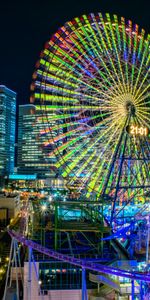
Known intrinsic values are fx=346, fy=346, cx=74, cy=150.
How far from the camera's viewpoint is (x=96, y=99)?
110 ft

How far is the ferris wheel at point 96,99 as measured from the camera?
31.6 metres

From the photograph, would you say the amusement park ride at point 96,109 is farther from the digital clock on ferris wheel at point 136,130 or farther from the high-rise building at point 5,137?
the high-rise building at point 5,137

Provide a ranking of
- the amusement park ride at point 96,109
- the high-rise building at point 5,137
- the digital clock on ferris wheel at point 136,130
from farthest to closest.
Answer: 1. the high-rise building at point 5,137
2. the digital clock on ferris wheel at point 136,130
3. the amusement park ride at point 96,109

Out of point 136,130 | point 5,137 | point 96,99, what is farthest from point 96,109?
point 5,137

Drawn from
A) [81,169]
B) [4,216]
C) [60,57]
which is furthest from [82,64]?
[4,216]

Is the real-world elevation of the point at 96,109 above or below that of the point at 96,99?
below

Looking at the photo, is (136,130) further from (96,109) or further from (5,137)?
(5,137)

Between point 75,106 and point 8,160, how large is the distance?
165m

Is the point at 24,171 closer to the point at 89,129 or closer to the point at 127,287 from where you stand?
the point at 89,129

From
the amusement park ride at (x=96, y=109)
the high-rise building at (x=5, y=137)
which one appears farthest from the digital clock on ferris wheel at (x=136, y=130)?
the high-rise building at (x=5, y=137)

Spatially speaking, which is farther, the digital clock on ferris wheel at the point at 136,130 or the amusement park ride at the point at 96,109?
the digital clock on ferris wheel at the point at 136,130

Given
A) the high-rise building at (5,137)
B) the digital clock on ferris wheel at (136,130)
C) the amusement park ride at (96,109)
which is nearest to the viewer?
the amusement park ride at (96,109)

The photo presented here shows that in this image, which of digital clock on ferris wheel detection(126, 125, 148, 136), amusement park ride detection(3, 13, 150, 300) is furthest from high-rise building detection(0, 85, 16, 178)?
digital clock on ferris wheel detection(126, 125, 148, 136)

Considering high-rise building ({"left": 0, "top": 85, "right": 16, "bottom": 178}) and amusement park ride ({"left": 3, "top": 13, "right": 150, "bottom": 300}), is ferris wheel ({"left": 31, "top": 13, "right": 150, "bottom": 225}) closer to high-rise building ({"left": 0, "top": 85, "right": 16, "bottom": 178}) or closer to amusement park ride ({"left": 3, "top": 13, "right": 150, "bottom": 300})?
amusement park ride ({"left": 3, "top": 13, "right": 150, "bottom": 300})
